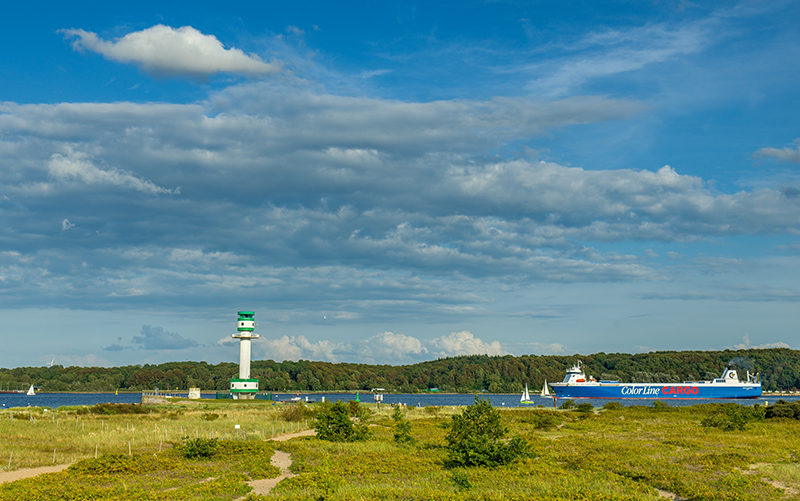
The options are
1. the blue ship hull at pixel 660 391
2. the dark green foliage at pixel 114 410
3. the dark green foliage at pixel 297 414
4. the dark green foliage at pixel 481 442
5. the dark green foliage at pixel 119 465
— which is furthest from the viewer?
the blue ship hull at pixel 660 391

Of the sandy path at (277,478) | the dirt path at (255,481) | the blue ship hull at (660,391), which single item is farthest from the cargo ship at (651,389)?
the dirt path at (255,481)

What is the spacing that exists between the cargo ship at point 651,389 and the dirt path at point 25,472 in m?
137

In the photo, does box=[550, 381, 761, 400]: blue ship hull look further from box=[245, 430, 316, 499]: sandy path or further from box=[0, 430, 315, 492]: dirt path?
box=[0, 430, 315, 492]: dirt path

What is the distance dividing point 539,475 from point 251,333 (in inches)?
4648

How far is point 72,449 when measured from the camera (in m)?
40.6

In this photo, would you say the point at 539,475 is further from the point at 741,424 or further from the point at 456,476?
the point at 741,424

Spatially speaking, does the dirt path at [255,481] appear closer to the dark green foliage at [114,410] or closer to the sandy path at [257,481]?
the sandy path at [257,481]

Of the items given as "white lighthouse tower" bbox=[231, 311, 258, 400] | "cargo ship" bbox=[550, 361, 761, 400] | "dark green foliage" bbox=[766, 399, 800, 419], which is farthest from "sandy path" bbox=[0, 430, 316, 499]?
"cargo ship" bbox=[550, 361, 761, 400]

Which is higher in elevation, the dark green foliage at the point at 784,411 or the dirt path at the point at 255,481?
the dirt path at the point at 255,481

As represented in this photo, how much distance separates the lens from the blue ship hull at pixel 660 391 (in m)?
155

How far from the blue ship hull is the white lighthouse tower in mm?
77730

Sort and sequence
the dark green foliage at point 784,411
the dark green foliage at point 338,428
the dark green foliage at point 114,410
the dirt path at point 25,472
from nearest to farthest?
the dirt path at point 25,472
the dark green foliage at point 338,428
the dark green foliage at point 784,411
the dark green foliage at point 114,410

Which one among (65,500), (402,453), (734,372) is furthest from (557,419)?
(734,372)

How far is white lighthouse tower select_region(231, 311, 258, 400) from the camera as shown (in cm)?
13175
